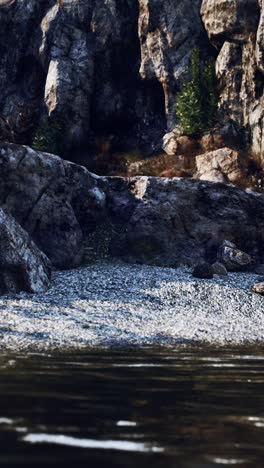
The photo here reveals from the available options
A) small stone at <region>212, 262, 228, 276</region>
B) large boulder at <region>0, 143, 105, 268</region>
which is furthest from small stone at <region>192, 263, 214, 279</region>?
large boulder at <region>0, 143, 105, 268</region>

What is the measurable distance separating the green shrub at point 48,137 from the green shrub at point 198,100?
12199 millimetres

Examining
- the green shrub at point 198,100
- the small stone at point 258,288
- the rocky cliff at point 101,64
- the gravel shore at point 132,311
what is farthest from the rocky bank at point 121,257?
the rocky cliff at point 101,64

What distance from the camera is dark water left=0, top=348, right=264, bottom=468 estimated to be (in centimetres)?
334

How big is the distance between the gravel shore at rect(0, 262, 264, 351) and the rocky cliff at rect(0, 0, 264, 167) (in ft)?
80.5

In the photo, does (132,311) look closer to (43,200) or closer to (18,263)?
(18,263)

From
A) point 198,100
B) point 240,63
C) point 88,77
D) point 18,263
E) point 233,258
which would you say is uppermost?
point 88,77

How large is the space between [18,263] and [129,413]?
43.3 ft

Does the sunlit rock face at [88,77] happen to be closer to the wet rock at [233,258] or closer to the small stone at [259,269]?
the wet rock at [233,258]

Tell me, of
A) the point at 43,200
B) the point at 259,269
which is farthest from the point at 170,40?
the point at 259,269

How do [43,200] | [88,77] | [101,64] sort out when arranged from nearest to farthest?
1. [43,200]
2. [88,77]
3. [101,64]

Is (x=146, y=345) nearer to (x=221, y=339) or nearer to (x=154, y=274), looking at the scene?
(x=221, y=339)

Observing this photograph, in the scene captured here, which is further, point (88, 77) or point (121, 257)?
point (88, 77)

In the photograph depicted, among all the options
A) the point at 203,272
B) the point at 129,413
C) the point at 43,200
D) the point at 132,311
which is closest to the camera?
the point at 129,413

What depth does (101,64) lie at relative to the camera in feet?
148
